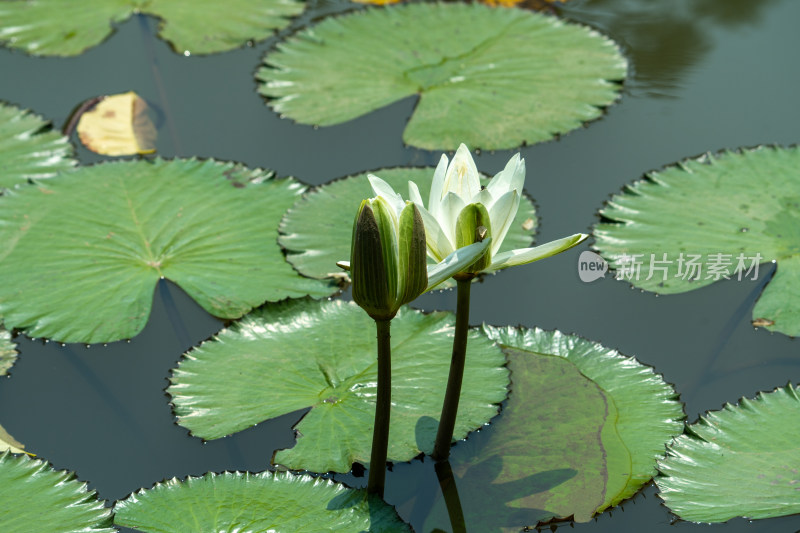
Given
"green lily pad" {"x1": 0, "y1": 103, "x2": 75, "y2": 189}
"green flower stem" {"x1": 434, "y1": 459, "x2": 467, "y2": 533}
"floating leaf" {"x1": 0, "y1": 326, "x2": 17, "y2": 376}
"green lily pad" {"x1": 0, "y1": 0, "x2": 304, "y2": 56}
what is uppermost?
"green lily pad" {"x1": 0, "y1": 0, "x2": 304, "y2": 56}

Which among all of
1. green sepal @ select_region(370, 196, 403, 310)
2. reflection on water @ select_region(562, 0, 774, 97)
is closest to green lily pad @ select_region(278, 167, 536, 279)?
green sepal @ select_region(370, 196, 403, 310)

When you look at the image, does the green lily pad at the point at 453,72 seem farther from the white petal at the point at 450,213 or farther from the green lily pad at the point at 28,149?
the white petal at the point at 450,213

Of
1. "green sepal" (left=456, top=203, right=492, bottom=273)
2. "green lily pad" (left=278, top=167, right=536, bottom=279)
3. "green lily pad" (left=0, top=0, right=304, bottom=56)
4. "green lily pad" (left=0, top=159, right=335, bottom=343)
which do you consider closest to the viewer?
"green sepal" (left=456, top=203, right=492, bottom=273)

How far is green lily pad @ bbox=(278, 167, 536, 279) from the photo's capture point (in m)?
2.76

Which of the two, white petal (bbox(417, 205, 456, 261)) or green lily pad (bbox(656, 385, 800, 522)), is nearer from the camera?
white petal (bbox(417, 205, 456, 261))

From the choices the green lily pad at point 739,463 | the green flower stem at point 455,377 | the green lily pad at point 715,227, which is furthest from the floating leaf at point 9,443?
the green lily pad at point 715,227

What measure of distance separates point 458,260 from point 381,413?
0.43 meters

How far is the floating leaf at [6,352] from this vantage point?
2.46 metres

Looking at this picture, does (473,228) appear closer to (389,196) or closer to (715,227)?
(389,196)

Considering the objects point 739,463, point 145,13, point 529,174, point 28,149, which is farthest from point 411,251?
point 145,13

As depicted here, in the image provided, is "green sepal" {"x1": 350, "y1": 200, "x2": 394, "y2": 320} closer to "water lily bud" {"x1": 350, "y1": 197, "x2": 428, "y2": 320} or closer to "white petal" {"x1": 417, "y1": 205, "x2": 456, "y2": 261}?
"water lily bud" {"x1": 350, "y1": 197, "x2": 428, "y2": 320}

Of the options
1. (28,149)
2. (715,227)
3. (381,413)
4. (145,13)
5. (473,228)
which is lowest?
(715,227)

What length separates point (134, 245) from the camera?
2805mm

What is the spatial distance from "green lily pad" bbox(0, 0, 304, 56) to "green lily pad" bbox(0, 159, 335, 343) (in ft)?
3.72
